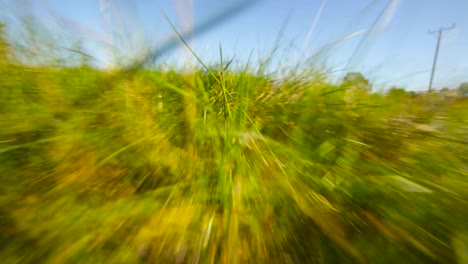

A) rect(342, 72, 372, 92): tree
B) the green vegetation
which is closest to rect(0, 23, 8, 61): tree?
the green vegetation

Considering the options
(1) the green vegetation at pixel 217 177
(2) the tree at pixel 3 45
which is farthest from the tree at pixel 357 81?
(2) the tree at pixel 3 45

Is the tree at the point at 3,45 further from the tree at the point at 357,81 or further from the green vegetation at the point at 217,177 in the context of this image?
the tree at the point at 357,81

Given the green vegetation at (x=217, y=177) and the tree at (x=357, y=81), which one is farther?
the tree at (x=357, y=81)

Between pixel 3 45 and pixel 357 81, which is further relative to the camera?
pixel 357 81

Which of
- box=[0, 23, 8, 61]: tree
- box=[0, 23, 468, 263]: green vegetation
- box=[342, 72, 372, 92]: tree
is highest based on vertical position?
box=[0, 23, 8, 61]: tree

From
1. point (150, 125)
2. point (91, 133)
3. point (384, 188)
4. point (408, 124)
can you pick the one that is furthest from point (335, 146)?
point (91, 133)

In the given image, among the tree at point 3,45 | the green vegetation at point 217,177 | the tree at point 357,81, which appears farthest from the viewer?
the tree at point 357,81

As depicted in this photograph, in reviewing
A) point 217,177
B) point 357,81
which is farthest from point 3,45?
point 357,81

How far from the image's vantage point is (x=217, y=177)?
60 cm

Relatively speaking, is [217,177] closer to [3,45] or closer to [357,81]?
[357,81]

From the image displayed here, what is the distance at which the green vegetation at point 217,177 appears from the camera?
0.41 metres

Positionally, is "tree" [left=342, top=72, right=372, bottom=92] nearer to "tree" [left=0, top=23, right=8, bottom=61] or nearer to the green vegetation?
the green vegetation

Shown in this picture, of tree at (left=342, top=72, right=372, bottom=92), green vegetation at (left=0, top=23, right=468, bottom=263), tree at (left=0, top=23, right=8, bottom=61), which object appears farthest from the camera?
tree at (left=342, top=72, right=372, bottom=92)

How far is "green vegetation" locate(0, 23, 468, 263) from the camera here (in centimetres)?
41
